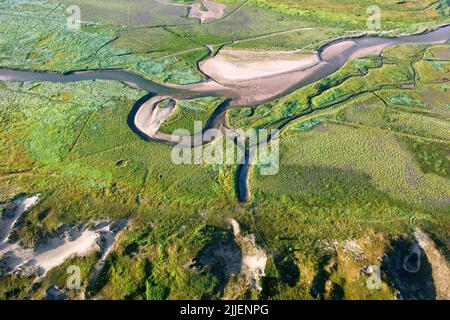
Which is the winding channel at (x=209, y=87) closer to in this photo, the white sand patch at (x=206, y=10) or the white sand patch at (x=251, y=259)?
the white sand patch at (x=251, y=259)

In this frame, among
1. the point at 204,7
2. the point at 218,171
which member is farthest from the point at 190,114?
the point at 204,7

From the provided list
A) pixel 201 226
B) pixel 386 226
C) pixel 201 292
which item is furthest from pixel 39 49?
pixel 386 226

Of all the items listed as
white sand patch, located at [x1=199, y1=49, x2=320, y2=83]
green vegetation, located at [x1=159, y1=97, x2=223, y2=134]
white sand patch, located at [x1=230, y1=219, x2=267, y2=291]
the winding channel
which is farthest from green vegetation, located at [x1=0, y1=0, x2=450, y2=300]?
white sand patch, located at [x1=199, y1=49, x2=320, y2=83]

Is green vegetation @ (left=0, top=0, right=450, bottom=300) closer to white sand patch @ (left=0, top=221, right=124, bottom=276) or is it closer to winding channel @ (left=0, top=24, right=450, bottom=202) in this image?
white sand patch @ (left=0, top=221, right=124, bottom=276)

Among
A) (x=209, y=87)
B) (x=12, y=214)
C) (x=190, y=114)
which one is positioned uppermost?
(x=209, y=87)

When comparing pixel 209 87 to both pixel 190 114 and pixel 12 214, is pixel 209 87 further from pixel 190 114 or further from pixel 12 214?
pixel 12 214

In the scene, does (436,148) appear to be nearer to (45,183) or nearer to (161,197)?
(161,197)
